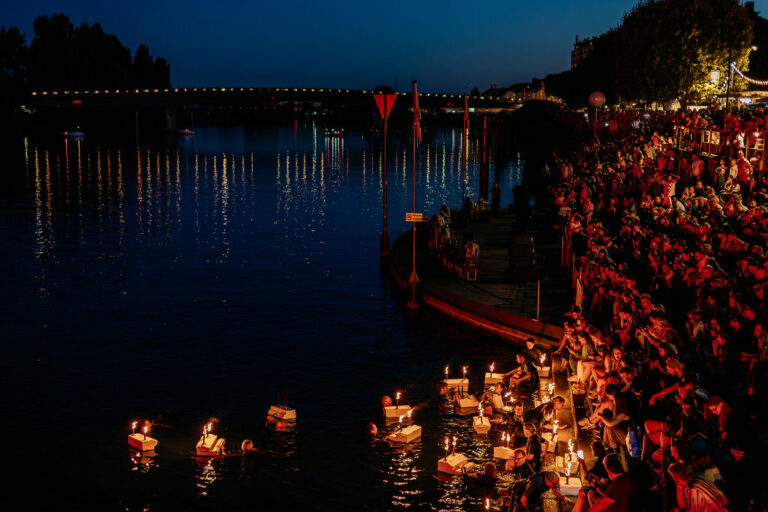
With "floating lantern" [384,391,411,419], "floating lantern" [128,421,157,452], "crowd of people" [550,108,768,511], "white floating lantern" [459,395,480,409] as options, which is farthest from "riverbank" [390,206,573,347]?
"floating lantern" [128,421,157,452]

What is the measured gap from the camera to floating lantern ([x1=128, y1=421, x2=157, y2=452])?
19.0m

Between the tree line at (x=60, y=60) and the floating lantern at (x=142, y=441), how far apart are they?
135 metres

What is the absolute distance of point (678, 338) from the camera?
15781 millimetres

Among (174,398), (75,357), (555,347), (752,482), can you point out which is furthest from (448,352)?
(752,482)

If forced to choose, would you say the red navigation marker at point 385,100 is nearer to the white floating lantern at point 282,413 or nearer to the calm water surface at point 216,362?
the calm water surface at point 216,362

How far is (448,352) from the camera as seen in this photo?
25.8 metres

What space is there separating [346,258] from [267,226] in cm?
1338

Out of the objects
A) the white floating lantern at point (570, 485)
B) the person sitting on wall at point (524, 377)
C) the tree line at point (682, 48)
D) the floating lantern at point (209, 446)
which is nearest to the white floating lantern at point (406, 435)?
the person sitting on wall at point (524, 377)

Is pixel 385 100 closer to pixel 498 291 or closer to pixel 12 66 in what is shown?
pixel 498 291

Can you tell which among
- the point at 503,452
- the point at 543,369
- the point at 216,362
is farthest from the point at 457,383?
the point at 216,362

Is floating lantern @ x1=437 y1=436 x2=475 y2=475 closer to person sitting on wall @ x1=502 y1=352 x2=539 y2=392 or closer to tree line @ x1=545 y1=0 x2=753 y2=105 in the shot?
person sitting on wall @ x1=502 y1=352 x2=539 y2=392

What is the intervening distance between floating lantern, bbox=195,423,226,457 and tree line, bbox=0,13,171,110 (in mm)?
135979

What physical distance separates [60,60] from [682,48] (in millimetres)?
135792

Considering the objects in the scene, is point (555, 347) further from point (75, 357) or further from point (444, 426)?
point (75, 357)
